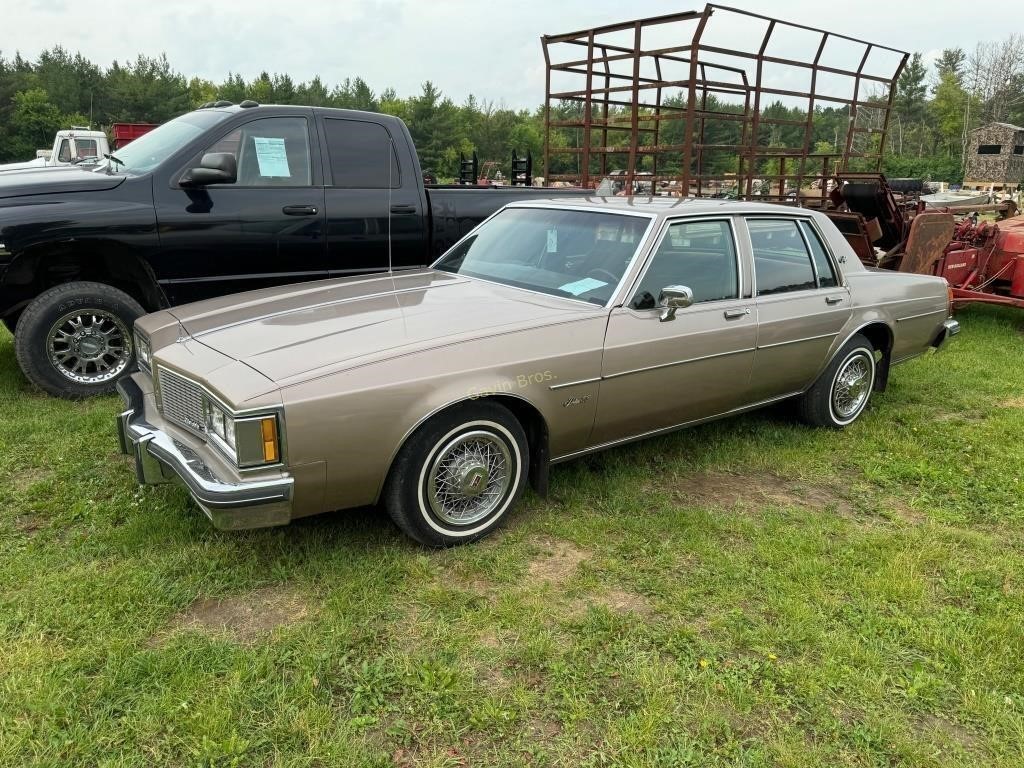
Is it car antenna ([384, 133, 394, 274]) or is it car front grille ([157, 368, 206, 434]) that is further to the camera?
car antenna ([384, 133, 394, 274])

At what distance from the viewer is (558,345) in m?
3.44

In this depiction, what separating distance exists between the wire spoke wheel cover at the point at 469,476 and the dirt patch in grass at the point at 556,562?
31cm

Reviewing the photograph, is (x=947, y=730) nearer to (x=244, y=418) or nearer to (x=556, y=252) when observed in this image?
(x=244, y=418)

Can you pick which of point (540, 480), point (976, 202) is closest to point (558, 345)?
point (540, 480)

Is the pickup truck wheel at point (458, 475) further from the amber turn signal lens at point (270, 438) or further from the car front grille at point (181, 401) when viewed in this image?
the car front grille at point (181, 401)

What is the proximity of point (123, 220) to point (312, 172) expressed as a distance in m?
1.38

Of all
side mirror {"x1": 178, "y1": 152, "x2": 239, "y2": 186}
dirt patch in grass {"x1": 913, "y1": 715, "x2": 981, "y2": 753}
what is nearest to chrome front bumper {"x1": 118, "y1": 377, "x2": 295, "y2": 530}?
dirt patch in grass {"x1": 913, "y1": 715, "x2": 981, "y2": 753}

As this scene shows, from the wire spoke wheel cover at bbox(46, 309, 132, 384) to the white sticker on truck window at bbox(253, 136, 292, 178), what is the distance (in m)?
1.52

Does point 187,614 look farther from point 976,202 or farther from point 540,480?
point 976,202

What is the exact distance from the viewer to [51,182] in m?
4.91

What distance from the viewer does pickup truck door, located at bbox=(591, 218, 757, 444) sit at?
146 inches

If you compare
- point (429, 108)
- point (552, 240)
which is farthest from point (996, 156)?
point (552, 240)

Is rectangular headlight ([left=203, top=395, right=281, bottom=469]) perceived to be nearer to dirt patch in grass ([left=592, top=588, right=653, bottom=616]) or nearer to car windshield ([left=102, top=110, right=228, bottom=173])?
dirt patch in grass ([left=592, top=588, right=653, bottom=616])

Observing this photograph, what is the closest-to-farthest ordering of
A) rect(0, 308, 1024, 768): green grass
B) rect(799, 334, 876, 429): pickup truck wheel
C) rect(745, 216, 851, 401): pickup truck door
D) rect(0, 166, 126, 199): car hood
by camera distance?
rect(0, 308, 1024, 768): green grass
rect(745, 216, 851, 401): pickup truck door
rect(0, 166, 126, 199): car hood
rect(799, 334, 876, 429): pickup truck wheel
